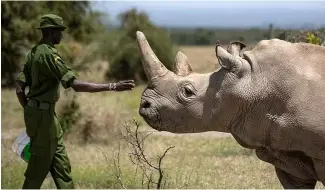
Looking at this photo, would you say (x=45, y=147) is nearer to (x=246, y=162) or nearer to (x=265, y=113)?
(x=265, y=113)

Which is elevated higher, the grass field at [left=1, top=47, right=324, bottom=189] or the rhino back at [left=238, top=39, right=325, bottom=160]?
the rhino back at [left=238, top=39, right=325, bottom=160]

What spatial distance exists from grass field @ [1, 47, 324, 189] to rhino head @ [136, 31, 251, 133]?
1.66 m

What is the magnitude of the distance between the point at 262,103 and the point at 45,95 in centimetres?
213

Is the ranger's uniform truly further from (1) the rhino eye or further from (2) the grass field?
(1) the rhino eye

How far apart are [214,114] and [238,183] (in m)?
3.32

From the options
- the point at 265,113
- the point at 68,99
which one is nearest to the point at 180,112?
the point at 265,113

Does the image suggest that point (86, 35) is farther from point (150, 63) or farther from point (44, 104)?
point (150, 63)

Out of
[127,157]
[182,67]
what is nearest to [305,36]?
[127,157]

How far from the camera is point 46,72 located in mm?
6766

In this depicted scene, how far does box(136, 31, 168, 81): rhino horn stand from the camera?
19.9ft

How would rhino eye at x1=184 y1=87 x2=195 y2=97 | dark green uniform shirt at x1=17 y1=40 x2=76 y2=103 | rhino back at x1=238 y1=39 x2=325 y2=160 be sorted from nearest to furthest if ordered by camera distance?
rhino back at x1=238 y1=39 x2=325 y2=160, rhino eye at x1=184 y1=87 x2=195 y2=97, dark green uniform shirt at x1=17 y1=40 x2=76 y2=103

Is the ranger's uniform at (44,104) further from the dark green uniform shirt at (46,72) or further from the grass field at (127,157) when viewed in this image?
the grass field at (127,157)

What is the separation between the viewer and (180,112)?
5.93 metres

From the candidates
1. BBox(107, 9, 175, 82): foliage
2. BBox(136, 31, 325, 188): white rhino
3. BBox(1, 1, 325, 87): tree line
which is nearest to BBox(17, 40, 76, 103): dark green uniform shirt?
BBox(136, 31, 325, 188): white rhino
